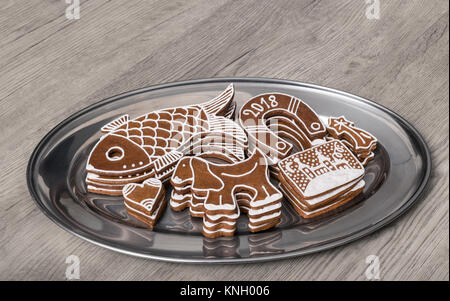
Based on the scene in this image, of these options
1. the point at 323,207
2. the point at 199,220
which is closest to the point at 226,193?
the point at 199,220

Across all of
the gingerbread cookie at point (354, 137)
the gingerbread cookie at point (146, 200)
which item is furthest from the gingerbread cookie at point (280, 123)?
the gingerbread cookie at point (146, 200)

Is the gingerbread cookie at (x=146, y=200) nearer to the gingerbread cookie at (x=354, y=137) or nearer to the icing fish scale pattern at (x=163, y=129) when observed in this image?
the icing fish scale pattern at (x=163, y=129)

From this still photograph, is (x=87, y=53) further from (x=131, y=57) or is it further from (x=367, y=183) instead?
(x=367, y=183)

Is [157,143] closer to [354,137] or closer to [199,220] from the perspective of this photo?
[199,220]

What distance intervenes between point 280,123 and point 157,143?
0.27 meters

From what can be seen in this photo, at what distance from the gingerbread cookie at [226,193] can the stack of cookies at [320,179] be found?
4 centimetres

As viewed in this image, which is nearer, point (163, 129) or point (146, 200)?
point (146, 200)

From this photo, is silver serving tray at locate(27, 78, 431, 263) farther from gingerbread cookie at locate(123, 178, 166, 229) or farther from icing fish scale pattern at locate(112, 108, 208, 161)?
icing fish scale pattern at locate(112, 108, 208, 161)

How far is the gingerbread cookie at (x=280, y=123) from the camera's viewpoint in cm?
112

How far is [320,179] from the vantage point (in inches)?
39.8

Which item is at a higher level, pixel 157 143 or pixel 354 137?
pixel 354 137
